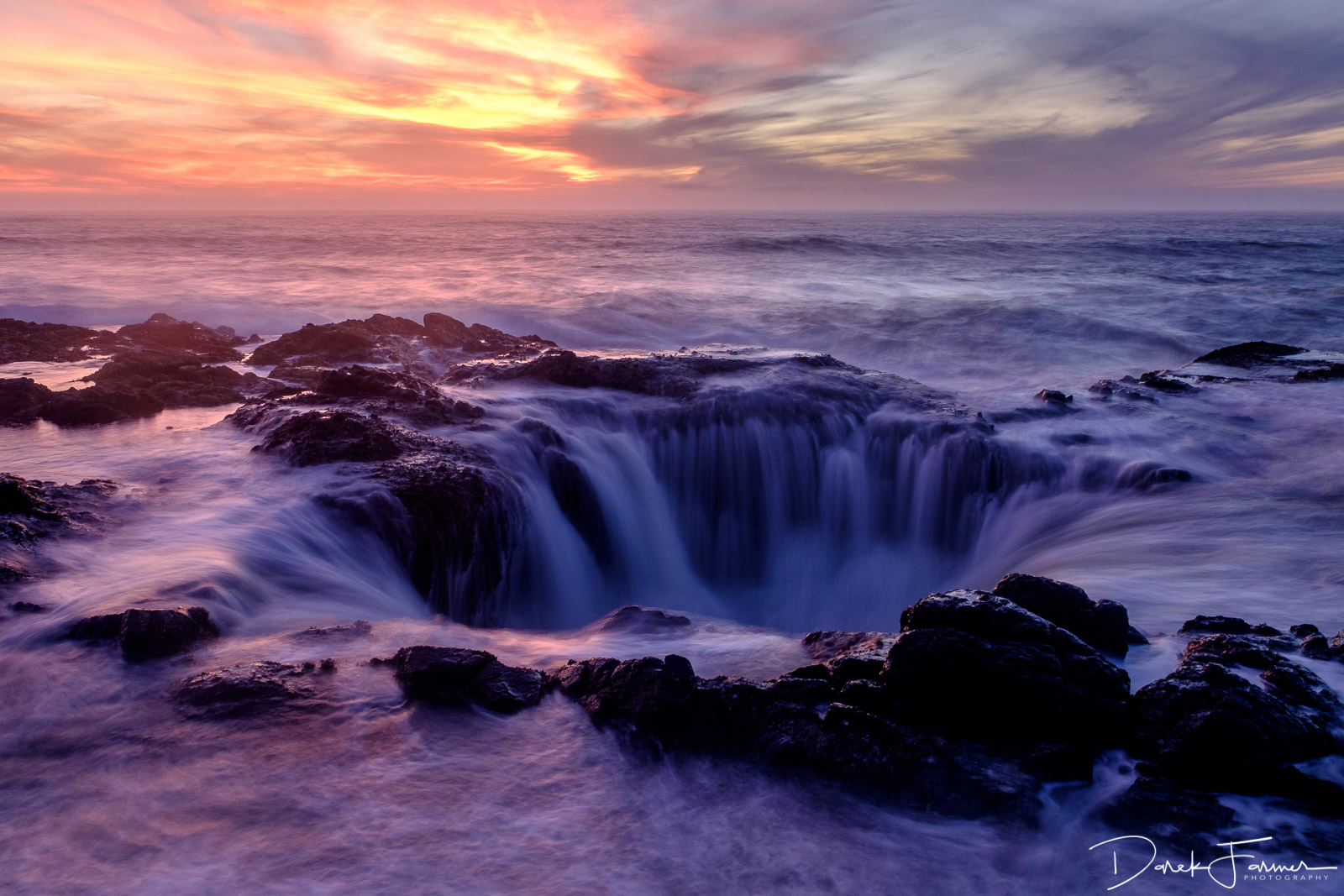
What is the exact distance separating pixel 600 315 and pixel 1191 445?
637 inches

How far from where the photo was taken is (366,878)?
3.30 meters

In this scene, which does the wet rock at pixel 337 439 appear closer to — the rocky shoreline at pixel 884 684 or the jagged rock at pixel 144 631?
the rocky shoreline at pixel 884 684

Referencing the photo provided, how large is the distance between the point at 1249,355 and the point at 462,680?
17.2 metres

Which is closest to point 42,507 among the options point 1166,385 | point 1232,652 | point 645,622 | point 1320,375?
point 645,622

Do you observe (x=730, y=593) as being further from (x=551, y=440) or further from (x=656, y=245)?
(x=656, y=245)

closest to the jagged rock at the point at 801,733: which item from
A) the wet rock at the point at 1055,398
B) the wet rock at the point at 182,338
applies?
the wet rock at the point at 1055,398

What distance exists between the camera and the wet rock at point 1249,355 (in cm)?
1543

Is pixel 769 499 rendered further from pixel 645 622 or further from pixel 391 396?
pixel 391 396

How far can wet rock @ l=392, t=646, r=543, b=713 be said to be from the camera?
463cm

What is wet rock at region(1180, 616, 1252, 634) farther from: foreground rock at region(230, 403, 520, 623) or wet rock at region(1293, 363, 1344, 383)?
wet rock at region(1293, 363, 1344, 383)

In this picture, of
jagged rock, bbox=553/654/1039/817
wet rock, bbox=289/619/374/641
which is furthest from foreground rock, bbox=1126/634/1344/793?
wet rock, bbox=289/619/374/641

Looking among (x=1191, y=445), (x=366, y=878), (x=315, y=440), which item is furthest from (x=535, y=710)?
(x=1191, y=445)

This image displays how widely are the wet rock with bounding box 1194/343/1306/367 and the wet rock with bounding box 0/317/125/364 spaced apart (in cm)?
2191

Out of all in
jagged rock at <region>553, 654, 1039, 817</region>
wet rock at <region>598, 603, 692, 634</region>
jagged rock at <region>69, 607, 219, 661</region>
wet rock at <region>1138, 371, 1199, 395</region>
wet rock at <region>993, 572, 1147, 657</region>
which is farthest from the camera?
wet rock at <region>1138, 371, 1199, 395</region>
